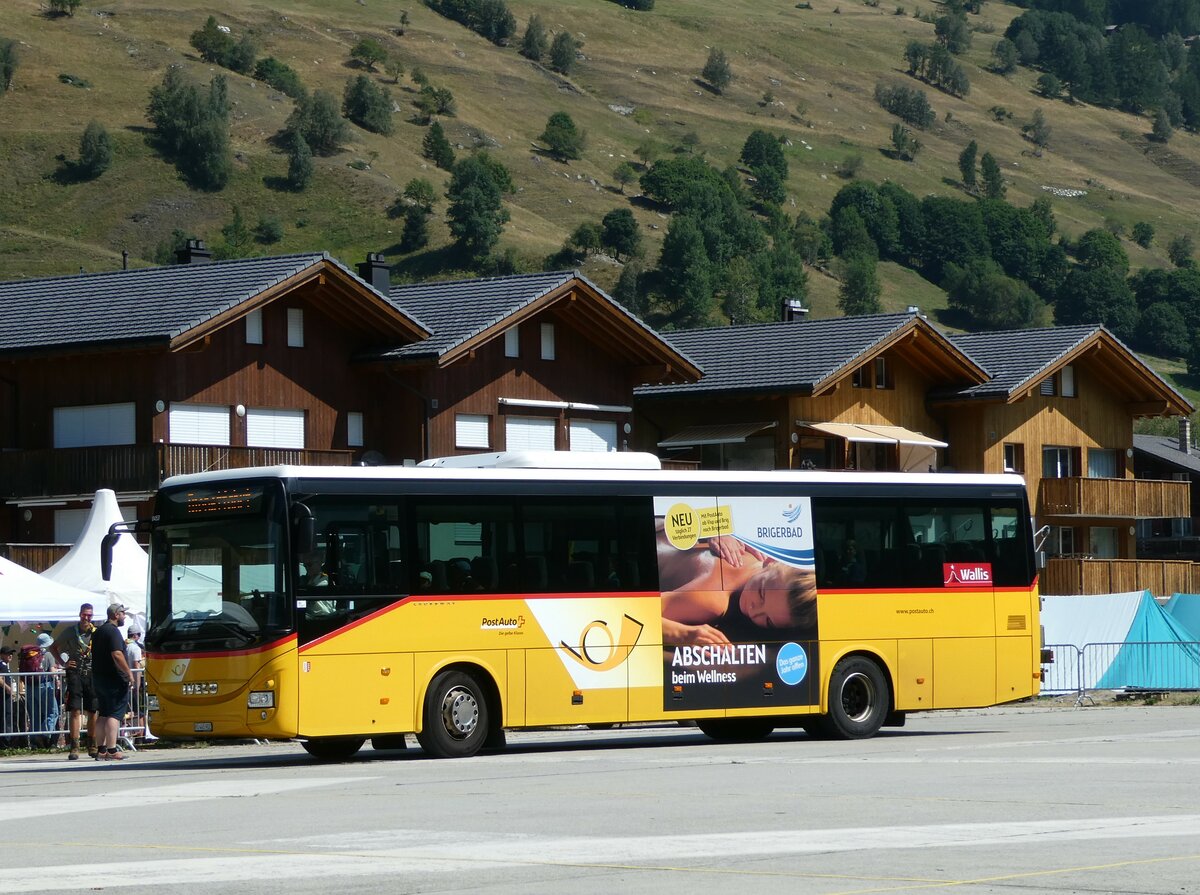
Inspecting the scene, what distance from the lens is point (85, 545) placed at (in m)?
29.9

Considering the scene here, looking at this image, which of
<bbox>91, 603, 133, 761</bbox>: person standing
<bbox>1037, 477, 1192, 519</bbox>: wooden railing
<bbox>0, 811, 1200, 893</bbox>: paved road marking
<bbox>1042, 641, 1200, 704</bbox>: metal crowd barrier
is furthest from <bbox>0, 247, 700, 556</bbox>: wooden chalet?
<bbox>0, 811, 1200, 893</bbox>: paved road marking

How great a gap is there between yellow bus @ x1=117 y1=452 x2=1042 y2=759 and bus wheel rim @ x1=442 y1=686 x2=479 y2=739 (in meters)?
0.02

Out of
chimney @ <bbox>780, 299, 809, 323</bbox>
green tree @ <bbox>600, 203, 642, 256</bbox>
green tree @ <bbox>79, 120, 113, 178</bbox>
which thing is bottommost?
chimney @ <bbox>780, 299, 809, 323</bbox>

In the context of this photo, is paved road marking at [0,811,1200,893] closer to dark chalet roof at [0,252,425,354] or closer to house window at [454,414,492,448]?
dark chalet roof at [0,252,425,354]

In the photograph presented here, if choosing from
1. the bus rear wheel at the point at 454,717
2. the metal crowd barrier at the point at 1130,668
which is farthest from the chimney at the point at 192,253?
the bus rear wheel at the point at 454,717

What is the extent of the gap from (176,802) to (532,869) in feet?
19.6

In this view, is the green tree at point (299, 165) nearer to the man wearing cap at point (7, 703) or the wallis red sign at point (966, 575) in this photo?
the man wearing cap at point (7, 703)

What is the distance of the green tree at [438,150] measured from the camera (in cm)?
17975

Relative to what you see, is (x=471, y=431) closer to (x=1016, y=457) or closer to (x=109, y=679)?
(x=1016, y=457)

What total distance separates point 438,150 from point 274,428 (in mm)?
139428

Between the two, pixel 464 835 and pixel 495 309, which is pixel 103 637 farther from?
pixel 495 309

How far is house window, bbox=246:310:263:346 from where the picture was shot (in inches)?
1716

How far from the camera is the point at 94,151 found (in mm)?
151250

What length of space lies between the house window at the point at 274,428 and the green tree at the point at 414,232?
113 meters
